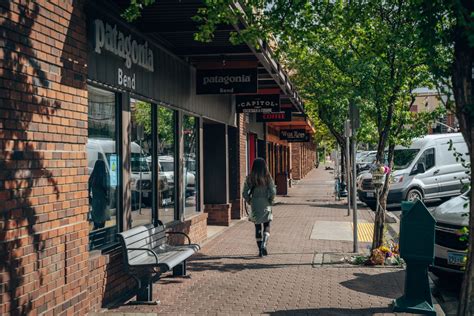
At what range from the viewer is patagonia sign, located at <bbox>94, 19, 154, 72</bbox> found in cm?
673

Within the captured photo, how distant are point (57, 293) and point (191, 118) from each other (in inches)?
263

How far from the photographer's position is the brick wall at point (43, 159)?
15.7 feet

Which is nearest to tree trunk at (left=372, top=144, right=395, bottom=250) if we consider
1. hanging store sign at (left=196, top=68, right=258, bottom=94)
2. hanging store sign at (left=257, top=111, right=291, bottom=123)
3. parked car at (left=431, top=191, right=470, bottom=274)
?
parked car at (left=431, top=191, right=470, bottom=274)

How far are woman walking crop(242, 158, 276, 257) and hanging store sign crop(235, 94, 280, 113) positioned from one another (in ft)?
13.5

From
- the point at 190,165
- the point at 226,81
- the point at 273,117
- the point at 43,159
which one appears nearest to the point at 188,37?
the point at 226,81

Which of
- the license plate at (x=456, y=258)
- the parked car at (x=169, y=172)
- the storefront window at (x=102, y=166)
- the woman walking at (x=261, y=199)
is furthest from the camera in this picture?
the woman walking at (x=261, y=199)

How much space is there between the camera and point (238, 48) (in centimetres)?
958

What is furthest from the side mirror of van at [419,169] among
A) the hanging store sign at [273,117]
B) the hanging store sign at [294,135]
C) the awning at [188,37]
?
the hanging store sign at [294,135]

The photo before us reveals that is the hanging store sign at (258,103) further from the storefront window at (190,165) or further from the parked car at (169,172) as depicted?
the parked car at (169,172)

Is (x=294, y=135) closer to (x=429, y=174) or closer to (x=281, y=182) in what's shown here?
(x=281, y=182)

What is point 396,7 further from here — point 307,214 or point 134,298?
point 307,214

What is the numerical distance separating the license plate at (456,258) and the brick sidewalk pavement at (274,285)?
2.35 feet

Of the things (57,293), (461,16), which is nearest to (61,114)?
(57,293)

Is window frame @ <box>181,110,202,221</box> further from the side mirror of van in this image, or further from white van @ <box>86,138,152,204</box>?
the side mirror of van
